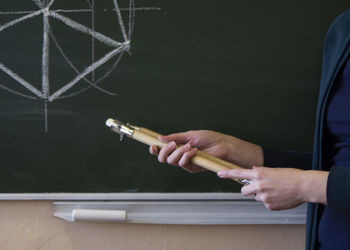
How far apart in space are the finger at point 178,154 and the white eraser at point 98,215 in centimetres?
29

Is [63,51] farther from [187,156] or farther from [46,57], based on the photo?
[187,156]

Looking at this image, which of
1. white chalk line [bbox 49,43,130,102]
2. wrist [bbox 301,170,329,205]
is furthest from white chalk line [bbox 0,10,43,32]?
wrist [bbox 301,170,329,205]

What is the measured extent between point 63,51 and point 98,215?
0.42m

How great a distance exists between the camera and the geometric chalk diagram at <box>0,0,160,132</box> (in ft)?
2.74

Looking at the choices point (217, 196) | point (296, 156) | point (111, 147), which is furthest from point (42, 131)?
point (296, 156)

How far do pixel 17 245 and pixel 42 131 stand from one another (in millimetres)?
322

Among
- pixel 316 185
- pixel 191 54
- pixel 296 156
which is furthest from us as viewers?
pixel 191 54

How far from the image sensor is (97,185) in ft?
2.99

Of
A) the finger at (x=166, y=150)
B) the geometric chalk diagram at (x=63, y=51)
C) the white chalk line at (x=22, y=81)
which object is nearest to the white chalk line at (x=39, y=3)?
the geometric chalk diagram at (x=63, y=51)

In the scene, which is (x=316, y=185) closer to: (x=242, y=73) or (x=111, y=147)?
(x=242, y=73)

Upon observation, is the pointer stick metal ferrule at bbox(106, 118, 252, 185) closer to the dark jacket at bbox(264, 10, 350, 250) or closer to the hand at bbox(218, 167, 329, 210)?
the hand at bbox(218, 167, 329, 210)

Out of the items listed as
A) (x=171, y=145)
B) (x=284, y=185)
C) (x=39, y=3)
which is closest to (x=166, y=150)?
(x=171, y=145)

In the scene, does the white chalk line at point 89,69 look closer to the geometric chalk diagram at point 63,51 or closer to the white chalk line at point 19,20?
the geometric chalk diagram at point 63,51

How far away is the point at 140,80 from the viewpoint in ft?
2.87
